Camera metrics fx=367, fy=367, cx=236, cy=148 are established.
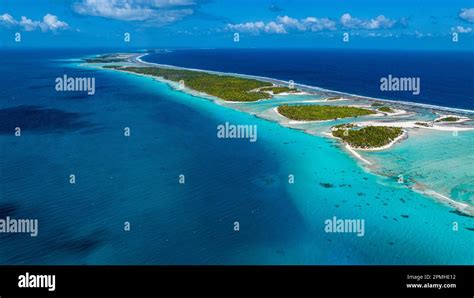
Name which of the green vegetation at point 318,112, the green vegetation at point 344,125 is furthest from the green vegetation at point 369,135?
the green vegetation at point 318,112

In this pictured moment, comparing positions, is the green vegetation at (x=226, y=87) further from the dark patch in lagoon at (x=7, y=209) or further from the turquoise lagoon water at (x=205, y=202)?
the dark patch in lagoon at (x=7, y=209)

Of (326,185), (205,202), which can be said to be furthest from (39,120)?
(326,185)

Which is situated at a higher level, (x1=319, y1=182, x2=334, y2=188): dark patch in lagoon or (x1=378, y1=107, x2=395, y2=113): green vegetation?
(x1=378, y1=107, x2=395, y2=113): green vegetation

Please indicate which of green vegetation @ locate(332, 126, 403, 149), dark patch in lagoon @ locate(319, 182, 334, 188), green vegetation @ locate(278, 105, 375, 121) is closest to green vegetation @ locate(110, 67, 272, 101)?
green vegetation @ locate(278, 105, 375, 121)

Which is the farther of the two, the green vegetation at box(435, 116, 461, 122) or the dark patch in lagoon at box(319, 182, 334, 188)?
the green vegetation at box(435, 116, 461, 122)

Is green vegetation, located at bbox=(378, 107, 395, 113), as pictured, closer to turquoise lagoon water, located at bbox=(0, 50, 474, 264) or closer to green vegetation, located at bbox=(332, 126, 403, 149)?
green vegetation, located at bbox=(332, 126, 403, 149)

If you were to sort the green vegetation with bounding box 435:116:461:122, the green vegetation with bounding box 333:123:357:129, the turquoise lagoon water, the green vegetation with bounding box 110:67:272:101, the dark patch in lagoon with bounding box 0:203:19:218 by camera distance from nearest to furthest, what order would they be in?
the turquoise lagoon water → the dark patch in lagoon with bounding box 0:203:19:218 → the green vegetation with bounding box 333:123:357:129 → the green vegetation with bounding box 435:116:461:122 → the green vegetation with bounding box 110:67:272:101
